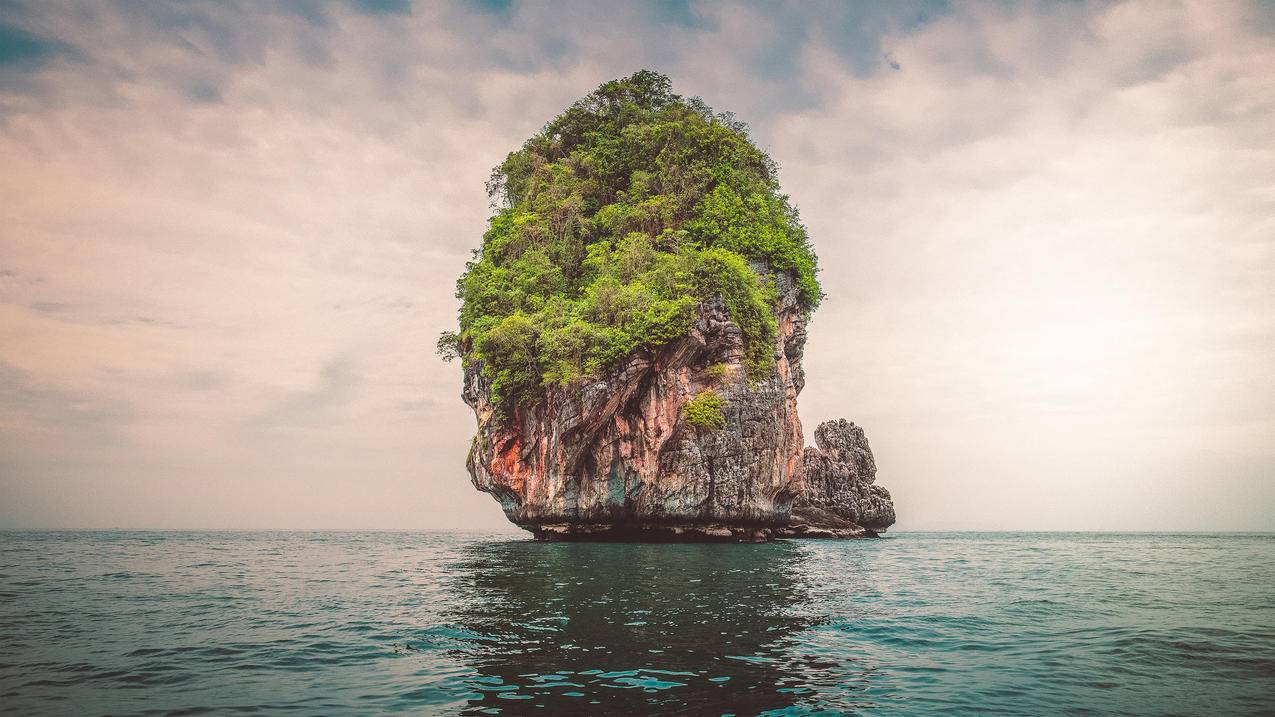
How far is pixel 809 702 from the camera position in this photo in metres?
6.43

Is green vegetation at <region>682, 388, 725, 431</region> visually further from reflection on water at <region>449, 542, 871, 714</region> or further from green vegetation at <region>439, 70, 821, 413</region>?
reflection on water at <region>449, 542, 871, 714</region>

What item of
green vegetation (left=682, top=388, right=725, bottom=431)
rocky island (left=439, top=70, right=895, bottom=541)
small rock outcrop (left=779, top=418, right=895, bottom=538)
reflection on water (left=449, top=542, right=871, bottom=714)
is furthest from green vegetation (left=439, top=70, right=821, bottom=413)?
small rock outcrop (left=779, top=418, right=895, bottom=538)

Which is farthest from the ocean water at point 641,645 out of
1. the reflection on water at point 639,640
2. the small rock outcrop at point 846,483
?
the small rock outcrop at point 846,483

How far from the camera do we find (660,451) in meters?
31.7

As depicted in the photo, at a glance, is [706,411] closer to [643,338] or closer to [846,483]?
[643,338]

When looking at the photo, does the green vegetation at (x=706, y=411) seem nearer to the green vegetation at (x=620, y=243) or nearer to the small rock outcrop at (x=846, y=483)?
the green vegetation at (x=620, y=243)

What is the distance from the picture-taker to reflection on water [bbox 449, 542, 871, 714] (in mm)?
6543

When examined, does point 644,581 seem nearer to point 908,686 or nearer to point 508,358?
point 908,686

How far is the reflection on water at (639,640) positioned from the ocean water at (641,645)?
45 mm

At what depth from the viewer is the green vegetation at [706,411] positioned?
31.3m

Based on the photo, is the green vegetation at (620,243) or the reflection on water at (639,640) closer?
the reflection on water at (639,640)

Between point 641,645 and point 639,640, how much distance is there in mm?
313

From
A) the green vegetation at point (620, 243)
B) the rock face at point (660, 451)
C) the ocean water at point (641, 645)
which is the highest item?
the green vegetation at point (620, 243)

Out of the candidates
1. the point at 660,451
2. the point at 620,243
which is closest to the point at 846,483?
the point at 660,451
